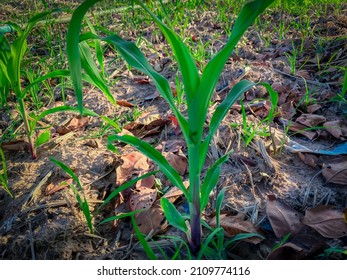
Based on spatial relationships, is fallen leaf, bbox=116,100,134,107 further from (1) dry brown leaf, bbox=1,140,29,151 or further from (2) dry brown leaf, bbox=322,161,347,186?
(2) dry brown leaf, bbox=322,161,347,186

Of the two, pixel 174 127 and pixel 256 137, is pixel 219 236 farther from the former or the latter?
pixel 174 127

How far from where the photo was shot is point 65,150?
4.50 feet

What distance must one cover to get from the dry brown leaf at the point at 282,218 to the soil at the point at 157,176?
26 mm

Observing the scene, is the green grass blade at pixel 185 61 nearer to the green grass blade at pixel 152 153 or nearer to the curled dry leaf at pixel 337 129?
the green grass blade at pixel 152 153

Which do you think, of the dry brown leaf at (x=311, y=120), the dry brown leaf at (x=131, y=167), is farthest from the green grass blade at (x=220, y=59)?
the dry brown leaf at (x=311, y=120)

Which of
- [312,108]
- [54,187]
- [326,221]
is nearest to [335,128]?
[312,108]

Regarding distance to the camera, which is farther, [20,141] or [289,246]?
[20,141]

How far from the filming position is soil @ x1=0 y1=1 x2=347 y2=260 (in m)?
0.99

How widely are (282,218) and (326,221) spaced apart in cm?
12

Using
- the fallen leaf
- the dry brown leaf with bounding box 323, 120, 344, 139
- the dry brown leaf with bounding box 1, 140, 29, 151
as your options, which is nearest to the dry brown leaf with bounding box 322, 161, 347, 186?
the dry brown leaf with bounding box 323, 120, 344, 139

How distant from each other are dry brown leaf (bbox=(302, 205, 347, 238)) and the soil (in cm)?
2

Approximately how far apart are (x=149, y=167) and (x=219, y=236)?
454mm

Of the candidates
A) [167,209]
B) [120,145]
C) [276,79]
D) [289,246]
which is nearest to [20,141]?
[120,145]

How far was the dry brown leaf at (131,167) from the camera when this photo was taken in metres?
1.21
